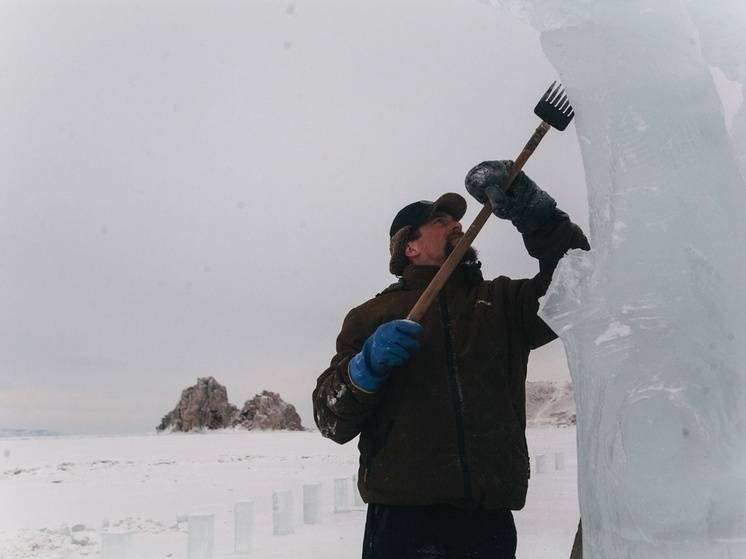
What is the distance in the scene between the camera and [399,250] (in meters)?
2.79

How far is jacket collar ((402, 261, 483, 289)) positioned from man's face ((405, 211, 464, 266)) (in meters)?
0.06

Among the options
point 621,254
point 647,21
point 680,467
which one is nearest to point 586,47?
point 647,21

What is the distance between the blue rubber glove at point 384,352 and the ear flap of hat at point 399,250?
0.54 meters

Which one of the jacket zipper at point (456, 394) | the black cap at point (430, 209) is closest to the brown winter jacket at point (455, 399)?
the jacket zipper at point (456, 394)

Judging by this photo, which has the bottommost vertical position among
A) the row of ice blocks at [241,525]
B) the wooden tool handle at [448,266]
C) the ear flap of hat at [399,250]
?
the row of ice blocks at [241,525]

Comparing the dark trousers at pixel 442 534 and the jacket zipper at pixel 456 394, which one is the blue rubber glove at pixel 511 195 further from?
the dark trousers at pixel 442 534

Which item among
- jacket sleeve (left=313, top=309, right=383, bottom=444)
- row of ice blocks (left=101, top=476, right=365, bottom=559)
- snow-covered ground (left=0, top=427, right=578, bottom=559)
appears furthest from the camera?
snow-covered ground (left=0, top=427, right=578, bottom=559)

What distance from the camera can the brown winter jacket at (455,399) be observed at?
90.7 inches

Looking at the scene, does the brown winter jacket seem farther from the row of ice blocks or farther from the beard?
the row of ice blocks

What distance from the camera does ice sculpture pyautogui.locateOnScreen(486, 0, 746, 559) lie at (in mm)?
1481

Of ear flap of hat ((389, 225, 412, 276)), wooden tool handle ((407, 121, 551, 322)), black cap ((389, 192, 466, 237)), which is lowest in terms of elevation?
wooden tool handle ((407, 121, 551, 322))

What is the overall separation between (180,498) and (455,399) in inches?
264

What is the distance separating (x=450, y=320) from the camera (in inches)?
98.5

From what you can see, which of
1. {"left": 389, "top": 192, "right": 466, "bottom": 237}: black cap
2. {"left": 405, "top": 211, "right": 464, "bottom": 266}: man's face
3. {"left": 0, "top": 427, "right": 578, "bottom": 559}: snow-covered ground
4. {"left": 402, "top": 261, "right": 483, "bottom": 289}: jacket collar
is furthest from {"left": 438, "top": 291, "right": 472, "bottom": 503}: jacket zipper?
{"left": 0, "top": 427, "right": 578, "bottom": 559}: snow-covered ground
